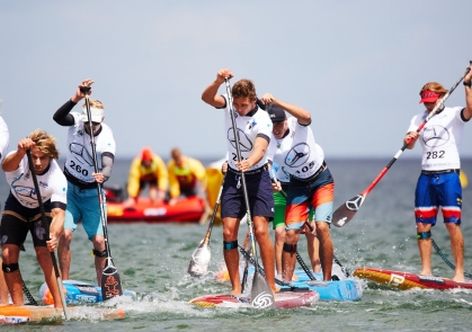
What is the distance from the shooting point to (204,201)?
85.6 ft

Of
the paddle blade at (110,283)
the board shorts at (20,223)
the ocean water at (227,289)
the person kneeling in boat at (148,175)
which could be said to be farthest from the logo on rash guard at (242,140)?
the person kneeling in boat at (148,175)

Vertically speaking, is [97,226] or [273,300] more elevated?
[97,226]

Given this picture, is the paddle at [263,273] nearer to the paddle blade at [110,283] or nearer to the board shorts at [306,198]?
the board shorts at [306,198]

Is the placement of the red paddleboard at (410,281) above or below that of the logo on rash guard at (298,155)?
below

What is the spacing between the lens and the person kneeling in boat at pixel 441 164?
12.8 meters

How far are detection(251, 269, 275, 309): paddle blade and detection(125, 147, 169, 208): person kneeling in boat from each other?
559 inches

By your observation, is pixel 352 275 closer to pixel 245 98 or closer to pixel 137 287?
pixel 137 287

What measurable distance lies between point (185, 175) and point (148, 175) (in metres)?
1.16

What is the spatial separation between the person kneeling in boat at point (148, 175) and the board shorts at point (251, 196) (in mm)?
13742

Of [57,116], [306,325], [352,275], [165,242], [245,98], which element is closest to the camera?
[306,325]

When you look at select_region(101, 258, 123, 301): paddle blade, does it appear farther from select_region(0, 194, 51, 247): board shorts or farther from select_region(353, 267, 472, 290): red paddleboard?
select_region(353, 267, 472, 290): red paddleboard

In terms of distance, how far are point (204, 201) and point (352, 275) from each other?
42.8ft

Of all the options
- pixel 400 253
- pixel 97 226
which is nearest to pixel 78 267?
pixel 97 226

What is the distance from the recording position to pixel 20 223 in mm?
10266
